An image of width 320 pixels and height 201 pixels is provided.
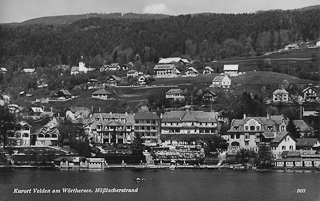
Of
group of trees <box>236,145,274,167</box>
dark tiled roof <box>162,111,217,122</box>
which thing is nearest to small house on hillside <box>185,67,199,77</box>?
dark tiled roof <box>162,111,217,122</box>

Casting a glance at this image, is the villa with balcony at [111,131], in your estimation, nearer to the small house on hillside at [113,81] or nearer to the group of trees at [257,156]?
the group of trees at [257,156]

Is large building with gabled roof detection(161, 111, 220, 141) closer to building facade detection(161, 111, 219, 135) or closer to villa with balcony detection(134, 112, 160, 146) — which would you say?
building facade detection(161, 111, 219, 135)

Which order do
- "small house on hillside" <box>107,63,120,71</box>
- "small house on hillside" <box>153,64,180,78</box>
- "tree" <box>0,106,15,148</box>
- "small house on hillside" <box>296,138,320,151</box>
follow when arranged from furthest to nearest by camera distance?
"small house on hillside" <box>107,63,120,71</box>
"small house on hillside" <box>153,64,180,78</box>
"tree" <box>0,106,15,148</box>
"small house on hillside" <box>296,138,320,151</box>

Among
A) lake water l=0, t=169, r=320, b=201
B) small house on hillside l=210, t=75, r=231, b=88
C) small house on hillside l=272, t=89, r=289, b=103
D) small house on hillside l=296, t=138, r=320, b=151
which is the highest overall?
small house on hillside l=210, t=75, r=231, b=88

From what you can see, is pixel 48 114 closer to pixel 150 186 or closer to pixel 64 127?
pixel 64 127

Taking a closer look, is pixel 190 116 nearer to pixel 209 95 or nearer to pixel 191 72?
pixel 209 95

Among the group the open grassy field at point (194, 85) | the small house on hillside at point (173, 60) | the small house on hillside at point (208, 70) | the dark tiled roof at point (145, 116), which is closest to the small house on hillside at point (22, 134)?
the dark tiled roof at point (145, 116)

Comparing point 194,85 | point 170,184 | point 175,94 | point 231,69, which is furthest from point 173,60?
point 170,184
